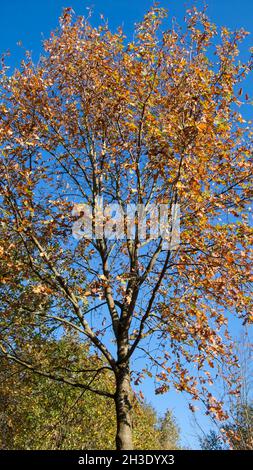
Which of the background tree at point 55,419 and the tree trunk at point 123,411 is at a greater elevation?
the background tree at point 55,419

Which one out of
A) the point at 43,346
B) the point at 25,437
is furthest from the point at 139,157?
the point at 25,437

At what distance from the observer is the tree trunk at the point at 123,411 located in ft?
35.7

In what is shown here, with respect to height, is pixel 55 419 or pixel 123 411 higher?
pixel 55 419

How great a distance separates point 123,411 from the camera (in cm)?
1135

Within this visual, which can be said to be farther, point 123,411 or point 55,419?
point 55,419

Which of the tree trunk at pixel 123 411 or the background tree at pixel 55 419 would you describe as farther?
the background tree at pixel 55 419

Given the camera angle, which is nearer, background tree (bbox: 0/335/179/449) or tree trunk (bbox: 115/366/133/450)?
tree trunk (bbox: 115/366/133/450)

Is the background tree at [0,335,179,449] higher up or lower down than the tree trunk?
higher up

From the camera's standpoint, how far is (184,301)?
1244 cm

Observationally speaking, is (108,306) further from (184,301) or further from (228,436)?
(228,436)

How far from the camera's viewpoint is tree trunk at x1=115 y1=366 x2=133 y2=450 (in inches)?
429

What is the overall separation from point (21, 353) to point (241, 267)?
6977mm
